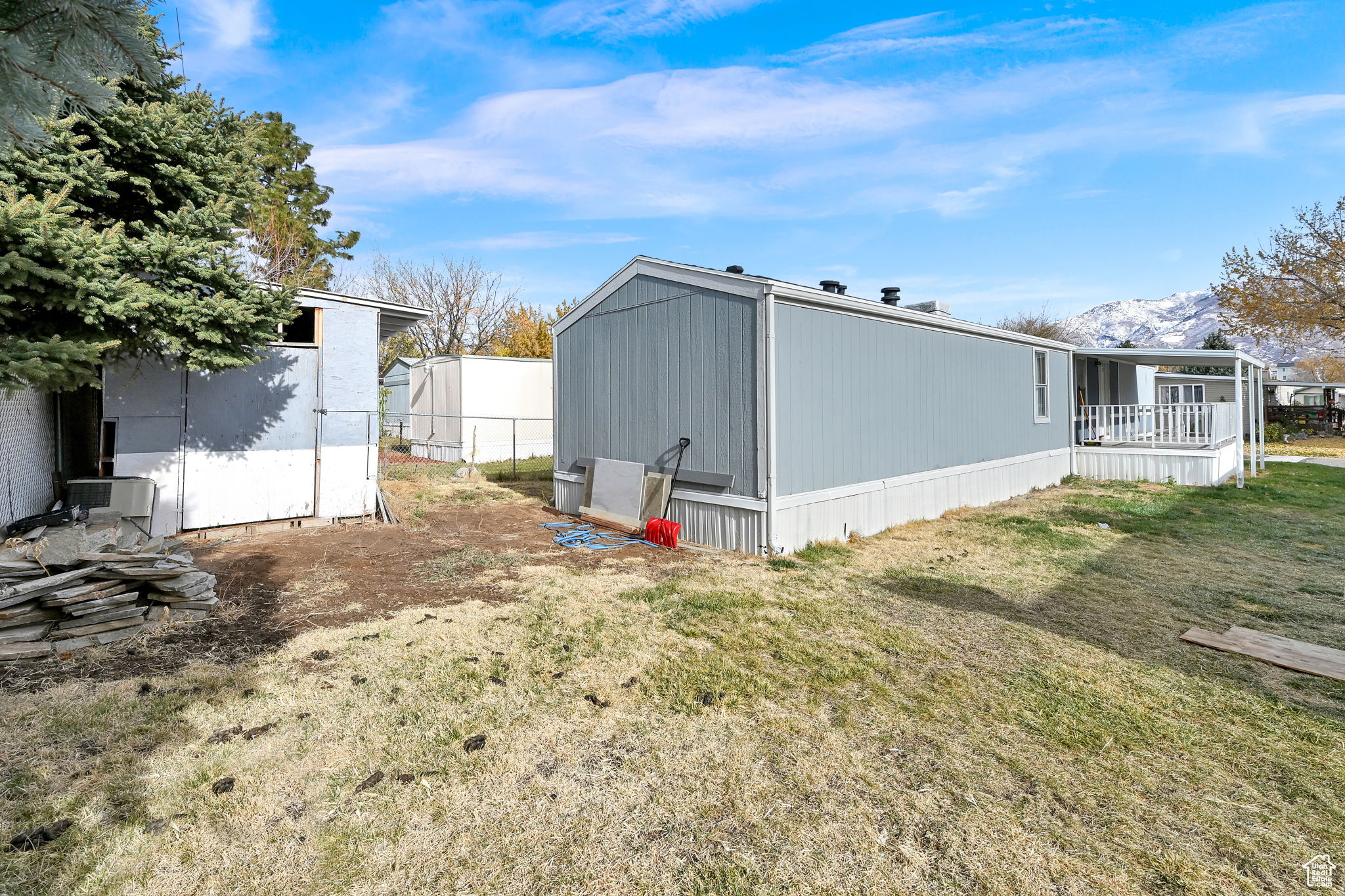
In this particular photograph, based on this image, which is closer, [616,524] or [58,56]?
[58,56]

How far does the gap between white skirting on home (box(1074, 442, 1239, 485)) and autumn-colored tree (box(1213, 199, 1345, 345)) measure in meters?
15.7

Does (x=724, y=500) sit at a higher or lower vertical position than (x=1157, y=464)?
lower

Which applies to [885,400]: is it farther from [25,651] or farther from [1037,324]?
[1037,324]

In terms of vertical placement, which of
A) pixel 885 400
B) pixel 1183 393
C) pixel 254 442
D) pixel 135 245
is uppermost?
pixel 135 245

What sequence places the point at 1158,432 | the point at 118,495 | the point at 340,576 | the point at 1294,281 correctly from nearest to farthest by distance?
the point at 340,576, the point at 118,495, the point at 1158,432, the point at 1294,281

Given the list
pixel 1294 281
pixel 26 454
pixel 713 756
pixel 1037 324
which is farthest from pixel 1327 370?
pixel 26 454

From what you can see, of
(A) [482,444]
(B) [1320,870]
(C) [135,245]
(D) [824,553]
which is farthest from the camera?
(A) [482,444]

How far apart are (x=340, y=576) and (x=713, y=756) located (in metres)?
4.90

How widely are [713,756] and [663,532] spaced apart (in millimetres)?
4745

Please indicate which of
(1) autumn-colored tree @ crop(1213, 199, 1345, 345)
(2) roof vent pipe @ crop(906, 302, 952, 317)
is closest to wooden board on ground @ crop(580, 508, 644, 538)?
(2) roof vent pipe @ crop(906, 302, 952, 317)

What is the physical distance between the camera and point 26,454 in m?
6.46

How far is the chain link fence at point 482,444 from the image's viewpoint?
16781 millimetres

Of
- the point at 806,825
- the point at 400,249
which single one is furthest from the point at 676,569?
the point at 400,249

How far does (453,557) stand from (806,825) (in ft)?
18.2
